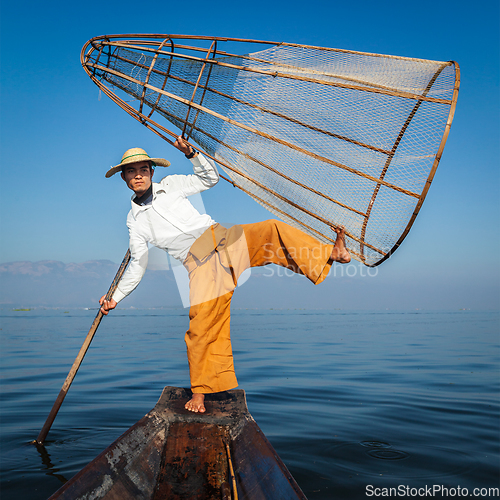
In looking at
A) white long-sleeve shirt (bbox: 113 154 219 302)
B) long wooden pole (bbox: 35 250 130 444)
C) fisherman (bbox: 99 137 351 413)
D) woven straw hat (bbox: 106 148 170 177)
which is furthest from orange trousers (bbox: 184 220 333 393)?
long wooden pole (bbox: 35 250 130 444)

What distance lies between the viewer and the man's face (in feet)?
11.4

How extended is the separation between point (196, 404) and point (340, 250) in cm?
172

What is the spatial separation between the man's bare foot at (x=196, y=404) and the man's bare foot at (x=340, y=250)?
1.59m

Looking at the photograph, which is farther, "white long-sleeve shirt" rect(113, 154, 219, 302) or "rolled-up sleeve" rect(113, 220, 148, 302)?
"rolled-up sleeve" rect(113, 220, 148, 302)

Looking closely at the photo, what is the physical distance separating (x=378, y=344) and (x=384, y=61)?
12.7 meters

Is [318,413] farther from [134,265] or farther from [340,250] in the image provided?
[134,265]

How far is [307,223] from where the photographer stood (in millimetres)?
3566

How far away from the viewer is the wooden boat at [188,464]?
2.38 metres

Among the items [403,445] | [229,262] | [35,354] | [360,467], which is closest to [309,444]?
[360,467]

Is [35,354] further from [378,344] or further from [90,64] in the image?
[378,344]

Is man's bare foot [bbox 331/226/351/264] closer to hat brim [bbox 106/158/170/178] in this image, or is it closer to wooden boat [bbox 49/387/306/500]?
wooden boat [bbox 49/387/306/500]

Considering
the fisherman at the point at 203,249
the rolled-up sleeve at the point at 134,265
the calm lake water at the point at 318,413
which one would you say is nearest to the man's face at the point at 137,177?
the fisherman at the point at 203,249

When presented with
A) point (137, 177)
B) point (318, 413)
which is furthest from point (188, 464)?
point (318, 413)

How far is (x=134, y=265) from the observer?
11.9 feet
